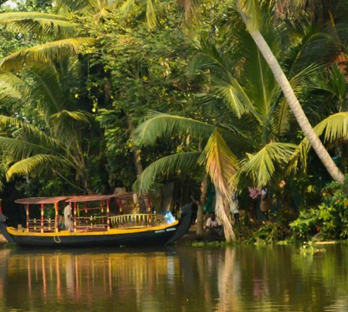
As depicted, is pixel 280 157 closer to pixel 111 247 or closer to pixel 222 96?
pixel 222 96

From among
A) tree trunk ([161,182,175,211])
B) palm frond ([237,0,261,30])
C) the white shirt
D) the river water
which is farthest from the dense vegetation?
the river water

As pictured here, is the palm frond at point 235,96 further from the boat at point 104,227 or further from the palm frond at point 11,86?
the palm frond at point 11,86

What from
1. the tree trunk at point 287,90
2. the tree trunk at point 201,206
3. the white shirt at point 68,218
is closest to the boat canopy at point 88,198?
the white shirt at point 68,218

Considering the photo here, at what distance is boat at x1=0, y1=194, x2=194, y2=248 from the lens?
930 inches

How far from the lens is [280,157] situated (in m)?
19.7

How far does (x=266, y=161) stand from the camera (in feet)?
63.7

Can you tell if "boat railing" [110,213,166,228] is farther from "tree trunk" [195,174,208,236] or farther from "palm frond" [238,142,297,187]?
"palm frond" [238,142,297,187]

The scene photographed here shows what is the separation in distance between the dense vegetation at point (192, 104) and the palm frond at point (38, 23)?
2.0 inches

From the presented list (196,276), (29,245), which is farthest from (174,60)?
(196,276)

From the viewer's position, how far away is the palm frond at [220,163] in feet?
66.7

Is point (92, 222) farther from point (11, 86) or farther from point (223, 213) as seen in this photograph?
point (223, 213)

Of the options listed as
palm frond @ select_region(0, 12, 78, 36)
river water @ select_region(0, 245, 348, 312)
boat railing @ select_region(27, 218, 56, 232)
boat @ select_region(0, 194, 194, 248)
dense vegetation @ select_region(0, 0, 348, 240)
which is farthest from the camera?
palm frond @ select_region(0, 12, 78, 36)

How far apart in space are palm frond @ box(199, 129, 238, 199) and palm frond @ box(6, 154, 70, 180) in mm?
6804

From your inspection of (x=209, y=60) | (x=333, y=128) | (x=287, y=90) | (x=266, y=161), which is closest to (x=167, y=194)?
(x=209, y=60)
